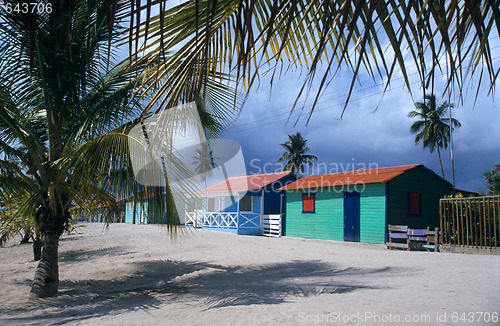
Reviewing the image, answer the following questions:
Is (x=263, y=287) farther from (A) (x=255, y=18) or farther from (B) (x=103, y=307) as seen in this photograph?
(A) (x=255, y=18)

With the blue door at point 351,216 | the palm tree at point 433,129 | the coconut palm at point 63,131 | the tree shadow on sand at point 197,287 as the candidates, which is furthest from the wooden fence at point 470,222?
the palm tree at point 433,129

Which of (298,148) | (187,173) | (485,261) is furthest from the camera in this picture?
(298,148)

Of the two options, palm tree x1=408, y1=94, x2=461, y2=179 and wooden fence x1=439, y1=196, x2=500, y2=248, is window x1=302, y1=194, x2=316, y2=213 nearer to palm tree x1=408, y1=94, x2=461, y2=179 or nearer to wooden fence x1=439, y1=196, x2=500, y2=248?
wooden fence x1=439, y1=196, x2=500, y2=248

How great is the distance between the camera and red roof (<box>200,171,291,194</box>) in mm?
22406

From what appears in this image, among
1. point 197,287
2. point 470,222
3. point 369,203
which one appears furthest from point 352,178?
point 197,287

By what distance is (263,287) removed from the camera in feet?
20.7

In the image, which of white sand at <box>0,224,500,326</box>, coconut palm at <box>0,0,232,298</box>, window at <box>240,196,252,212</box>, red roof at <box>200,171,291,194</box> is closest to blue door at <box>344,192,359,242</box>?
white sand at <box>0,224,500,326</box>

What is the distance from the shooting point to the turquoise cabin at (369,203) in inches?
611

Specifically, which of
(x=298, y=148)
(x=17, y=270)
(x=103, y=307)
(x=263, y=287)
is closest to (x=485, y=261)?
(x=263, y=287)

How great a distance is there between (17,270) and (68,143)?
20.9ft

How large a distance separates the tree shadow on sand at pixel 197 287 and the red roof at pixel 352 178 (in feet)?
26.6

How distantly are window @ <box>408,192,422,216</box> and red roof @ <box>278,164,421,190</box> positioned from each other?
1.27m

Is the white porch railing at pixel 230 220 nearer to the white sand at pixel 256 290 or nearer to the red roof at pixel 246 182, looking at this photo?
the red roof at pixel 246 182

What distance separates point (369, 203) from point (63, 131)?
13.0 meters
